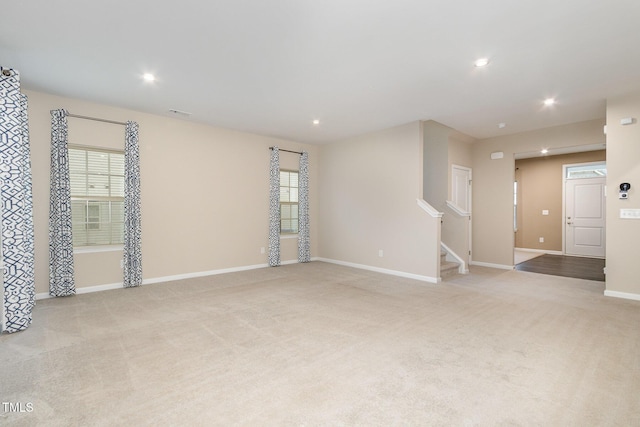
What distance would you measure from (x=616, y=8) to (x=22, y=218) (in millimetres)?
5675

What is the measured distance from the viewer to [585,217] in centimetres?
770

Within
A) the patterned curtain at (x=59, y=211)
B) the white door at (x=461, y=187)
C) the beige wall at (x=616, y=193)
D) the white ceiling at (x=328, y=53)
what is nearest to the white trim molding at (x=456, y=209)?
the white door at (x=461, y=187)

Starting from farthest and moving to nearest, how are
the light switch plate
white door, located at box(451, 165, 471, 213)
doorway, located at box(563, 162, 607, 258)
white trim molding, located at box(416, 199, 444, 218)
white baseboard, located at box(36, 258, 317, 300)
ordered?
doorway, located at box(563, 162, 607, 258), white door, located at box(451, 165, 471, 213), white trim molding, located at box(416, 199, 444, 218), white baseboard, located at box(36, 258, 317, 300), the light switch plate

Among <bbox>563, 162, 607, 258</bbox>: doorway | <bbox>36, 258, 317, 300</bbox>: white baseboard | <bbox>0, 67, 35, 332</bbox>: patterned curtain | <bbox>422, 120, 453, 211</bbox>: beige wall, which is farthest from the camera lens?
<bbox>563, 162, 607, 258</bbox>: doorway

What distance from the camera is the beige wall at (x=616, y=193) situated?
407cm

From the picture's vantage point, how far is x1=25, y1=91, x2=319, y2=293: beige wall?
411cm

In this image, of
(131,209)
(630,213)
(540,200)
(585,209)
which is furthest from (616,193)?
(131,209)

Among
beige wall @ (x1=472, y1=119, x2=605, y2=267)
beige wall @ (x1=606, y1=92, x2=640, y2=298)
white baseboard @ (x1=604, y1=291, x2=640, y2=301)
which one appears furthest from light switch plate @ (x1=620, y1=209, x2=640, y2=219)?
beige wall @ (x1=472, y1=119, x2=605, y2=267)

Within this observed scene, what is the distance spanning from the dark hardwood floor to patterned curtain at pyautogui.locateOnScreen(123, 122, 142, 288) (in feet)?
23.8

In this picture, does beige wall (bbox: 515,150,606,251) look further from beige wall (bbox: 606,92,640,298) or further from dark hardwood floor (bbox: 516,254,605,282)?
beige wall (bbox: 606,92,640,298)

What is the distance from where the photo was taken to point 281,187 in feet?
22.6

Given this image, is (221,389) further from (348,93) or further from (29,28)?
(348,93)

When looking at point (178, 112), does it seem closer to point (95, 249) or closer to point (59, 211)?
point (59, 211)

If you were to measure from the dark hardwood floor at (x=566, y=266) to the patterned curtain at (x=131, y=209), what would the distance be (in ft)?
23.8
